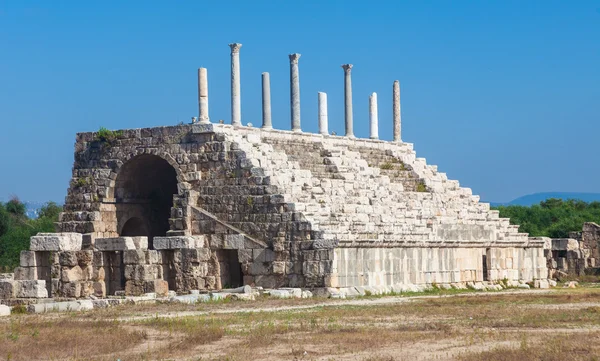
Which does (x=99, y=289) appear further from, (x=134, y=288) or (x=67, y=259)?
Result: (x=134, y=288)

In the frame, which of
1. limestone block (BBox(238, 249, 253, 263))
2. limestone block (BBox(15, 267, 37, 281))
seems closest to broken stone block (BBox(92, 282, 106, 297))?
limestone block (BBox(15, 267, 37, 281))

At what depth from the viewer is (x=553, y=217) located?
83.4 meters

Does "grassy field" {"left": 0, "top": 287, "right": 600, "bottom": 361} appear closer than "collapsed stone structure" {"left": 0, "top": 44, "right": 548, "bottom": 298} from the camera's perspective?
Yes

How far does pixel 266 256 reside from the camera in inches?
1644

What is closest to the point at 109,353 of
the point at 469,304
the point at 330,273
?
the point at 469,304

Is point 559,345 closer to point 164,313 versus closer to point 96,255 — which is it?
point 164,313

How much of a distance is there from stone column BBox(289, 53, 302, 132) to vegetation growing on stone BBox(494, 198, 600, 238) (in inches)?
862

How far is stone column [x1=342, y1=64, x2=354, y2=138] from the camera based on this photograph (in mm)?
53862

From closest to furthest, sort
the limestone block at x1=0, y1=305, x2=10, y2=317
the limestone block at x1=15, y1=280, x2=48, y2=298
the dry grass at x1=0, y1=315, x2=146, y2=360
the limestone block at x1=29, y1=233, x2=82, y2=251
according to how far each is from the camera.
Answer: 1. the dry grass at x1=0, y1=315, x2=146, y2=360
2. the limestone block at x1=0, y1=305, x2=10, y2=317
3. the limestone block at x1=15, y1=280, x2=48, y2=298
4. the limestone block at x1=29, y1=233, x2=82, y2=251

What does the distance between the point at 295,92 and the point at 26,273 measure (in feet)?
42.2

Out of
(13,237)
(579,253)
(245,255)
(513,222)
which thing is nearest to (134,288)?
(245,255)

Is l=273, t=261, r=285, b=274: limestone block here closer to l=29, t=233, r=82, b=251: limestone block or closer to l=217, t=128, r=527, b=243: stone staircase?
l=217, t=128, r=527, b=243: stone staircase

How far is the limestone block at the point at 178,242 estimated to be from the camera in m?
42.6

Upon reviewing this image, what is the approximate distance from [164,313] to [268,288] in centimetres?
967
